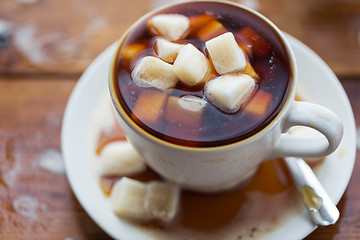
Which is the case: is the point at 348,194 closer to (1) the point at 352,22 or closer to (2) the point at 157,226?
(2) the point at 157,226

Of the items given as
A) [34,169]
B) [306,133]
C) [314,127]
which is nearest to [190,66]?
[314,127]

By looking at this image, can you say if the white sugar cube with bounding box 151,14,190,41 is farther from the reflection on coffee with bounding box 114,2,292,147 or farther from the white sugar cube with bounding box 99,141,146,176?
the white sugar cube with bounding box 99,141,146,176

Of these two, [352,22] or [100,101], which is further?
[352,22]

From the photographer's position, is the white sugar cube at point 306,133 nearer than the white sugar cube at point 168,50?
No

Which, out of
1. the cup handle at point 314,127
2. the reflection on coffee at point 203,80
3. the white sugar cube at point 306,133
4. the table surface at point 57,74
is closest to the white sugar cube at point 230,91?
the reflection on coffee at point 203,80

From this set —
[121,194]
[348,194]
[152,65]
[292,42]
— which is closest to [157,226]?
[121,194]

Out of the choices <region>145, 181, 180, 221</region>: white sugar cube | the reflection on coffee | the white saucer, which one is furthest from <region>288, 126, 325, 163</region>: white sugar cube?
<region>145, 181, 180, 221</region>: white sugar cube

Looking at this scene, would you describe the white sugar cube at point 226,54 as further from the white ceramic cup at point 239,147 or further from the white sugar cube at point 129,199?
the white sugar cube at point 129,199
